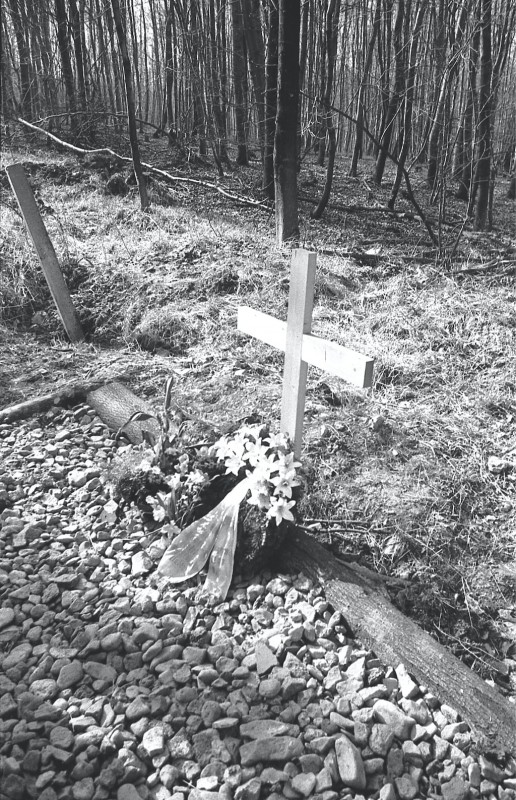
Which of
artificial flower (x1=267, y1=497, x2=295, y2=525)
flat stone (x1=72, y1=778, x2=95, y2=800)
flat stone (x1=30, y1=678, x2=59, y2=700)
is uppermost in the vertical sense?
artificial flower (x1=267, y1=497, x2=295, y2=525)

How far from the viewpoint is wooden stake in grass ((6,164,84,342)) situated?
480 centimetres

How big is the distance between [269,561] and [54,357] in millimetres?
3047

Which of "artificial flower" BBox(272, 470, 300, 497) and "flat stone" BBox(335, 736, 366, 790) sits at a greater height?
"artificial flower" BBox(272, 470, 300, 497)

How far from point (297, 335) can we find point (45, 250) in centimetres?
319

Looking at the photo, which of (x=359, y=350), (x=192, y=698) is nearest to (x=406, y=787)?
(x=192, y=698)

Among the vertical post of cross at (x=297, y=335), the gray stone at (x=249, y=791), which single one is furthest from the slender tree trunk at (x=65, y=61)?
the gray stone at (x=249, y=791)

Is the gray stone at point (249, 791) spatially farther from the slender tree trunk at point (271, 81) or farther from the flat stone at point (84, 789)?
the slender tree trunk at point (271, 81)

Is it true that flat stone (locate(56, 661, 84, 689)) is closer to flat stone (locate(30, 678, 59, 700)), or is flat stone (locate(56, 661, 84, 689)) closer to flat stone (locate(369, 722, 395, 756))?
flat stone (locate(30, 678, 59, 700))

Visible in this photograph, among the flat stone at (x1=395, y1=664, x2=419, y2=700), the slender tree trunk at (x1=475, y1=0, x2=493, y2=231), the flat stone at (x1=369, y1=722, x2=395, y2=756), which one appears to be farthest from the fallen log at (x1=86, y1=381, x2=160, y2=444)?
the slender tree trunk at (x1=475, y1=0, x2=493, y2=231)

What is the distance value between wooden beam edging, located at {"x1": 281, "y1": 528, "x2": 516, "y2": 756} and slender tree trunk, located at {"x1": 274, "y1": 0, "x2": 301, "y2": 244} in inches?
186

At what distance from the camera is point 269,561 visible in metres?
2.58

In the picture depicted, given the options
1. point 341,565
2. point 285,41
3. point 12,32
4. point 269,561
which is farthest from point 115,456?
point 12,32

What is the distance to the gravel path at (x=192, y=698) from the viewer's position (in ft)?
5.56

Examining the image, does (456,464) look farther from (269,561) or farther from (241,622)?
(241,622)
